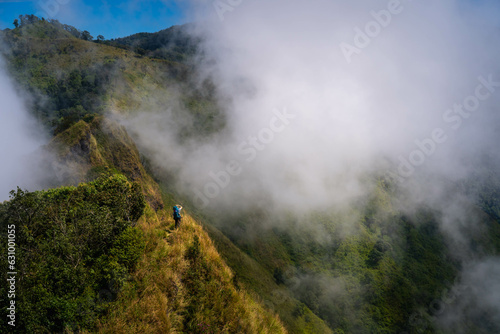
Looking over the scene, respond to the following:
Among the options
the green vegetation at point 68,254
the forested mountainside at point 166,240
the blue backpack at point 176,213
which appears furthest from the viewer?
the blue backpack at point 176,213

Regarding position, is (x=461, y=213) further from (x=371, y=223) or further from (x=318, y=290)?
(x=318, y=290)

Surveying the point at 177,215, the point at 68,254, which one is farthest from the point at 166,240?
the point at 68,254

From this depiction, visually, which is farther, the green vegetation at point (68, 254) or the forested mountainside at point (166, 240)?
the forested mountainside at point (166, 240)

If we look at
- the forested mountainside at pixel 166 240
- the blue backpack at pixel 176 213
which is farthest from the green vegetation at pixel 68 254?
the blue backpack at pixel 176 213

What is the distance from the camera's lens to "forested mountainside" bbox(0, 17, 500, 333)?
7.57m

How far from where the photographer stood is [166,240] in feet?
35.9

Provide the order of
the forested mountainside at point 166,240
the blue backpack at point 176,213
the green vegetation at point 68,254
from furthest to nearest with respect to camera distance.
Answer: the blue backpack at point 176,213 → the forested mountainside at point 166,240 → the green vegetation at point 68,254

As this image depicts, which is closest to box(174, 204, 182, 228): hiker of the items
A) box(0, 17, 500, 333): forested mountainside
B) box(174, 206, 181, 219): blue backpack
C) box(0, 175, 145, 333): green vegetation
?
box(174, 206, 181, 219): blue backpack

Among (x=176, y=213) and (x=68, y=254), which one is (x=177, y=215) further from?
(x=68, y=254)

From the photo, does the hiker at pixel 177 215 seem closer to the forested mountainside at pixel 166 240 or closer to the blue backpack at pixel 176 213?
the blue backpack at pixel 176 213

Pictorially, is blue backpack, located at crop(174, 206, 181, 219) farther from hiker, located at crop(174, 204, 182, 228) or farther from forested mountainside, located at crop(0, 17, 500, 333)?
forested mountainside, located at crop(0, 17, 500, 333)

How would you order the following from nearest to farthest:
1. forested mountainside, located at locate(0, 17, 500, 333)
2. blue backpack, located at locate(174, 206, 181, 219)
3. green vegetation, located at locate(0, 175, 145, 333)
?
green vegetation, located at locate(0, 175, 145, 333), forested mountainside, located at locate(0, 17, 500, 333), blue backpack, located at locate(174, 206, 181, 219)

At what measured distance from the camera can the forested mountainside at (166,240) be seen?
757cm

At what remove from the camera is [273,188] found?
6314 inches
